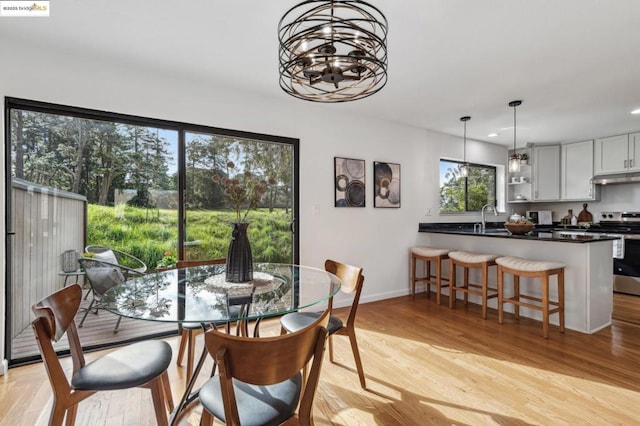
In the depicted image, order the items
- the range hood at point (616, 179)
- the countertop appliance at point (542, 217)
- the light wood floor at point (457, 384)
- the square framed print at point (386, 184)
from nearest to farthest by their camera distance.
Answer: the light wood floor at point (457, 384) → the square framed print at point (386, 184) → the range hood at point (616, 179) → the countertop appliance at point (542, 217)

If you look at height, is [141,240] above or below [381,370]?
above

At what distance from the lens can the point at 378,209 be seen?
418 cm

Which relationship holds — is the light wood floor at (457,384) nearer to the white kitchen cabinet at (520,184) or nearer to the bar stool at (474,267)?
the bar stool at (474,267)

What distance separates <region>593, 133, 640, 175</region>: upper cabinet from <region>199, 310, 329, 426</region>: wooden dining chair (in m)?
5.80

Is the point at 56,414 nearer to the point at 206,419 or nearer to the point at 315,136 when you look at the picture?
the point at 206,419

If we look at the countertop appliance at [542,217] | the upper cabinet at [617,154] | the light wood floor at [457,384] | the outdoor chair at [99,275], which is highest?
the upper cabinet at [617,154]

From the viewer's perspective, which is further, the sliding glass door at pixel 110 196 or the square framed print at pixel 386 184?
the square framed print at pixel 386 184

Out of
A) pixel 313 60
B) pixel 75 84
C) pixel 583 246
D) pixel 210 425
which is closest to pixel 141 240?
pixel 75 84

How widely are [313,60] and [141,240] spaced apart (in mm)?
2254

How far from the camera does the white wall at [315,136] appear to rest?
2.46 meters

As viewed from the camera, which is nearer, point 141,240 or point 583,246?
point 141,240

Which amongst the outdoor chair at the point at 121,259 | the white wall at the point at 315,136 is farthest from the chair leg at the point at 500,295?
the outdoor chair at the point at 121,259

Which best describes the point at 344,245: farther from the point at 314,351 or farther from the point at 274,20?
the point at 314,351

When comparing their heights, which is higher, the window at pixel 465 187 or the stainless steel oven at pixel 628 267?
the window at pixel 465 187
